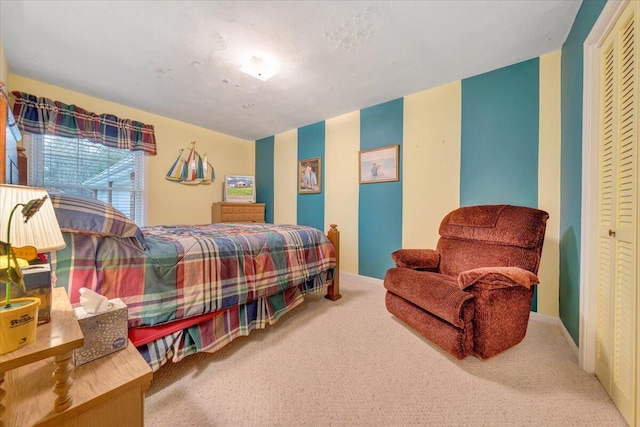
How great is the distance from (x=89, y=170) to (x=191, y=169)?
3.85ft

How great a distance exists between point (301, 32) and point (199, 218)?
320 centimetres

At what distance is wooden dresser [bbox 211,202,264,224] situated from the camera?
3.96m

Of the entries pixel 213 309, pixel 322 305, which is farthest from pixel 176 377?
pixel 322 305

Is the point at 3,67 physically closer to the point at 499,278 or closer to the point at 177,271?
the point at 177,271

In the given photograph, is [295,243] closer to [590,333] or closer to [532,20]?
[590,333]

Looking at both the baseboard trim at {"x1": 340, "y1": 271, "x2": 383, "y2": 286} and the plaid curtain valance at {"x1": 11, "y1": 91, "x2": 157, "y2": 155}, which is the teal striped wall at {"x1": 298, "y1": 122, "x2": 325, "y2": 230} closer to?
the baseboard trim at {"x1": 340, "y1": 271, "x2": 383, "y2": 286}

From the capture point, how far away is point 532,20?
1.73 m

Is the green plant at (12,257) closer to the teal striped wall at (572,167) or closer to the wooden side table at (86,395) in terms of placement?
the wooden side table at (86,395)

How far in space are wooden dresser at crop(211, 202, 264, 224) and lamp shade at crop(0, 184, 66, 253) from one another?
322cm

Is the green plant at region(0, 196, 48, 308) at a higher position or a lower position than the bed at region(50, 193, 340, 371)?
higher

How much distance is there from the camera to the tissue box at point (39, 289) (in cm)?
70

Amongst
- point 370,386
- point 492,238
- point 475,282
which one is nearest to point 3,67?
point 370,386

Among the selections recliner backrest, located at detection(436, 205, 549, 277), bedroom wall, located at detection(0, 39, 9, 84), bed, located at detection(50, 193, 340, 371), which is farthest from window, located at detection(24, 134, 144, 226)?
recliner backrest, located at detection(436, 205, 549, 277)

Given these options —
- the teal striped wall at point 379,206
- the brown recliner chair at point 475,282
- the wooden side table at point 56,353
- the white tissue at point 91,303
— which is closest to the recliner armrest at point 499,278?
the brown recliner chair at point 475,282
